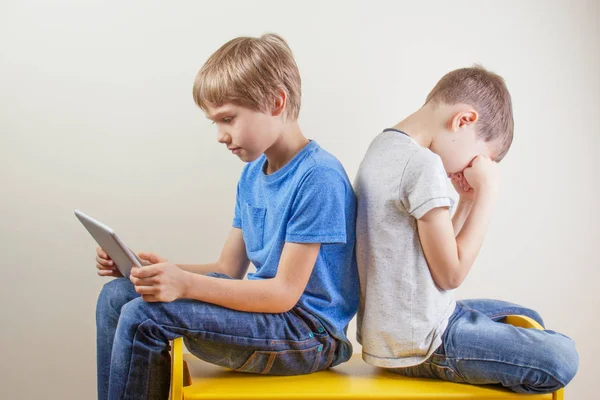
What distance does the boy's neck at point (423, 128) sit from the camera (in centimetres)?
145

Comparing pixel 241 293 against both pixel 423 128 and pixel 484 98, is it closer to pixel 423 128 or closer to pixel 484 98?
pixel 423 128

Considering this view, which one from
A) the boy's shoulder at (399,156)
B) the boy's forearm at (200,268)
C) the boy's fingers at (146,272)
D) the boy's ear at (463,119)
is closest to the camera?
the boy's fingers at (146,272)

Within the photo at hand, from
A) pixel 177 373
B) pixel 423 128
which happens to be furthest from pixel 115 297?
pixel 423 128

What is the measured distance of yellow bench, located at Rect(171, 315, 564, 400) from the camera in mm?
1252

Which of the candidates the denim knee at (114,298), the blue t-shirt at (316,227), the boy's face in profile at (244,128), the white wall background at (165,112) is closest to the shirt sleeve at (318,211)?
the blue t-shirt at (316,227)

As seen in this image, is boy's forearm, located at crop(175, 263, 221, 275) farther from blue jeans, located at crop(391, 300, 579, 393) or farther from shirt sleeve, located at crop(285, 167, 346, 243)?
blue jeans, located at crop(391, 300, 579, 393)

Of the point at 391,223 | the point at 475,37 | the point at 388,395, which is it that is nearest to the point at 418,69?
the point at 475,37

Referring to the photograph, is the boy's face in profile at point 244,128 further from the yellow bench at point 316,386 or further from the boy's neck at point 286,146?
the yellow bench at point 316,386

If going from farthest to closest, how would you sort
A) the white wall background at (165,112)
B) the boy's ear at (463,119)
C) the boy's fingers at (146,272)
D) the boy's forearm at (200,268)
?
the white wall background at (165,112)
the boy's forearm at (200,268)
the boy's ear at (463,119)
the boy's fingers at (146,272)

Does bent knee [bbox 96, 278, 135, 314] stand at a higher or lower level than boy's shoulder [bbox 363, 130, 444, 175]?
lower

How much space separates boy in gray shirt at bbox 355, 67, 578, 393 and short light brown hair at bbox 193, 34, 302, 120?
0.20m

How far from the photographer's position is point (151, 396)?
125cm

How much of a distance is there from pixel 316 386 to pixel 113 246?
407 mm

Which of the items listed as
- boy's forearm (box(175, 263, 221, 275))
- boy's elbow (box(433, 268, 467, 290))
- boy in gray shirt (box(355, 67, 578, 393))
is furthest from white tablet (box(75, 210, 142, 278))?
boy's elbow (box(433, 268, 467, 290))
